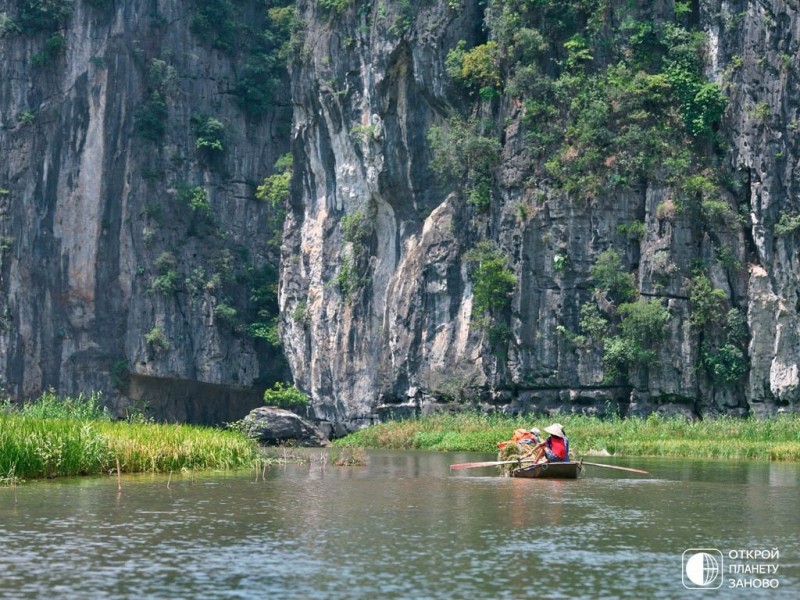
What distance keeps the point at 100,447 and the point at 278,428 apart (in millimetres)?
18671

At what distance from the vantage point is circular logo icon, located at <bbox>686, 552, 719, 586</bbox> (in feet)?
40.4

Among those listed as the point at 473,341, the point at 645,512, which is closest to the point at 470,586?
the point at 645,512

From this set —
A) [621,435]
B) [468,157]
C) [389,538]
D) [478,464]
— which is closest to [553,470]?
[478,464]

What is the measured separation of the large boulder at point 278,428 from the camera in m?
39.5

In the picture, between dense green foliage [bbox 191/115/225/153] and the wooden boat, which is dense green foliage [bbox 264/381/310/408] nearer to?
dense green foliage [bbox 191/115/225/153]

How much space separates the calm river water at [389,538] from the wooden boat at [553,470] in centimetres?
60

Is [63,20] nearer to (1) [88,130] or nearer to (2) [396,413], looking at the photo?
(1) [88,130]

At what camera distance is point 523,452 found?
80.7 ft

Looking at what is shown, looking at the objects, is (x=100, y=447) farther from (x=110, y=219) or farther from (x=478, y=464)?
(x=110, y=219)

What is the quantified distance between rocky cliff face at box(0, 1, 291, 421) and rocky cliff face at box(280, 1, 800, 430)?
579 centimetres

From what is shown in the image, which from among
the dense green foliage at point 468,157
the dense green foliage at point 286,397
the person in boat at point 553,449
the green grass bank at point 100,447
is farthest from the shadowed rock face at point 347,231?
the green grass bank at point 100,447

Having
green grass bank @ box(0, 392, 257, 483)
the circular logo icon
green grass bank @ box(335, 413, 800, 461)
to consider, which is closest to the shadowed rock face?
green grass bank @ box(335, 413, 800, 461)

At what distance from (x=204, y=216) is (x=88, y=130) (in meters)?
5.97

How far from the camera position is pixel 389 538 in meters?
14.7
